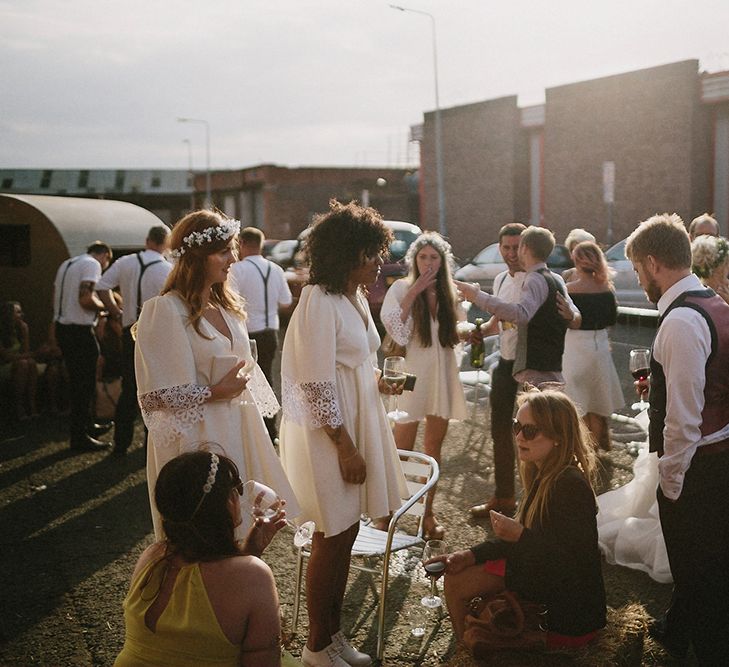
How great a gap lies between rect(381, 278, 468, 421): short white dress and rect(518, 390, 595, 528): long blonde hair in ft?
6.88

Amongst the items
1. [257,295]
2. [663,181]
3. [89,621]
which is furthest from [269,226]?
[89,621]

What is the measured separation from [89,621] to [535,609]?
2384mm

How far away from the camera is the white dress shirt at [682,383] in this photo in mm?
3057

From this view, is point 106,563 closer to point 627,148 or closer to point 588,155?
point 627,148

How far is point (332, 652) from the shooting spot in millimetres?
3490

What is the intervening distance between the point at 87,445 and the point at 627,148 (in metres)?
26.7

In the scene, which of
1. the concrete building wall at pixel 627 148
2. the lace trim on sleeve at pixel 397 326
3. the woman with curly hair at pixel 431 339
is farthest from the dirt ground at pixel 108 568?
the concrete building wall at pixel 627 148

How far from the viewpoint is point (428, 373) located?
5.50 metres

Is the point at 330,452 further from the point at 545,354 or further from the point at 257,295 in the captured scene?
the point at 257,295

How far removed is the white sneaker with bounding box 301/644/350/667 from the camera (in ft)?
11.4

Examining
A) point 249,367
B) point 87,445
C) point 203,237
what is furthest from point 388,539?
point 87,445

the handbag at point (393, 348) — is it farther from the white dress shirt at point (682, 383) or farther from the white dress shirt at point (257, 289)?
the white dress shirt at point (682, 383)

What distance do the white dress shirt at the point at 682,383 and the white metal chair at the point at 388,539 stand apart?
112 centimetres

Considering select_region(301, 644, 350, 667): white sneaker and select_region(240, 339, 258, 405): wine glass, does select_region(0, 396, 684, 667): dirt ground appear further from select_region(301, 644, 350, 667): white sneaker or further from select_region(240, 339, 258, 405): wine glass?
select_region(240, 339, 258, 405): wine glass
